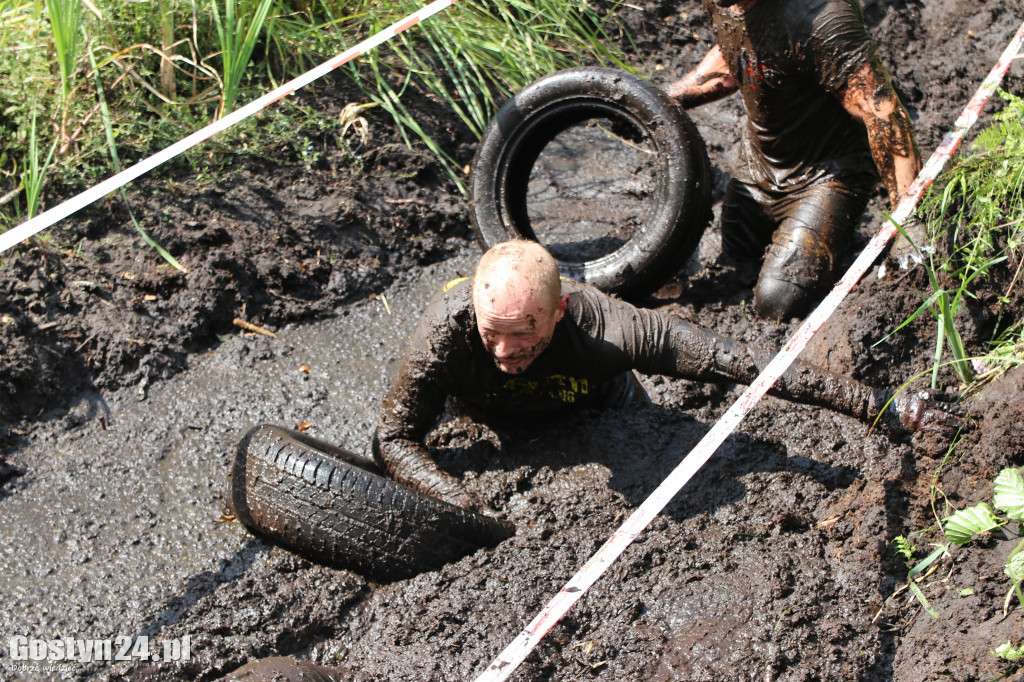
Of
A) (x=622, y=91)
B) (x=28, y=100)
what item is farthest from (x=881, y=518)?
(x=28, y=100)

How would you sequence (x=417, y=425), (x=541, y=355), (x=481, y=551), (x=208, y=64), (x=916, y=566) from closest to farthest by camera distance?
(x=916, y=566)
(x=481, y=551)
(x=541, y=355)
(x=417, y=425)
(x=208, y=64)

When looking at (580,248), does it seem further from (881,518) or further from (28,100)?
(28,100)

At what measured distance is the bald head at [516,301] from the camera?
2.90 m

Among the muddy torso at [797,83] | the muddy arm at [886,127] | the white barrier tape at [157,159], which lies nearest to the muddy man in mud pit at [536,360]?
the muddy arm at [886,127]

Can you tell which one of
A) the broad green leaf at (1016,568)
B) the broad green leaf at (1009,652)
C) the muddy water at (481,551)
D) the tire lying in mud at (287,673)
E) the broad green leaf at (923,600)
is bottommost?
the muddy water at (481,551)

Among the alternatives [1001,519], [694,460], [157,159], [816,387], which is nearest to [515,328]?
[694,460]

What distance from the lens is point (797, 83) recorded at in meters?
4.06

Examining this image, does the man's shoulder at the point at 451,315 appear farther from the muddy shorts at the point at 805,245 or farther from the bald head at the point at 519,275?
the muddy shorts at the point at 805,245

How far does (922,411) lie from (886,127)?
1.34m

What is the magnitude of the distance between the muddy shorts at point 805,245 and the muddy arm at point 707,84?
65cm

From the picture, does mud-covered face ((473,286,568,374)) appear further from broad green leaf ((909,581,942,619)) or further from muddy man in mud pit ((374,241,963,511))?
broad green leaf ((909,581,942,619))

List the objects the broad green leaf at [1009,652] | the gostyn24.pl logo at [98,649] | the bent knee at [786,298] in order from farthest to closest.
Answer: the bent knee at [786,298], the gostyn24.pl logo at [98,649], the broad green leaf at [1009,652]

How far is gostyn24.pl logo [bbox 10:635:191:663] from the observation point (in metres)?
2.88

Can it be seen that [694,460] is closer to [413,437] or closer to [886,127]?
[413,437]
